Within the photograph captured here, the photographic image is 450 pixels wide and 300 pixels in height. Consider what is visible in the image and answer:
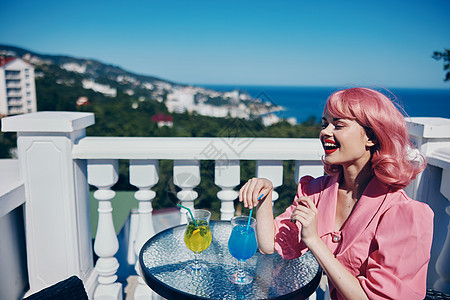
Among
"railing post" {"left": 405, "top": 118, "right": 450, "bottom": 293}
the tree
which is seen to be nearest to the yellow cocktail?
"railing post" {"left": 405, "top": 118, "right": 450, "bottom": 293}

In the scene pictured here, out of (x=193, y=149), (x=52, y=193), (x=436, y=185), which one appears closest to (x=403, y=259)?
(x=436, y=185)

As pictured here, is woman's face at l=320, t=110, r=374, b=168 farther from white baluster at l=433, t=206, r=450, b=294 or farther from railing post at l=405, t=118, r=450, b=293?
white baluster at l=433, t=206, r=450, b=294

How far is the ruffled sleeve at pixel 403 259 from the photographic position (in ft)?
3.57

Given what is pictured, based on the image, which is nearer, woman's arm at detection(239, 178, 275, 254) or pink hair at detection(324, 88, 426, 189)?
pink hair at detection(324, 88, 426, 189)

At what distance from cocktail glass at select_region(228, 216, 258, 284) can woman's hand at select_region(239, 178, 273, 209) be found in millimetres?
71

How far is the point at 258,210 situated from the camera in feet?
4.93

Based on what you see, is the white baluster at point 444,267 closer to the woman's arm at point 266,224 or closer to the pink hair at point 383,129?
the pink hair at point 383,129

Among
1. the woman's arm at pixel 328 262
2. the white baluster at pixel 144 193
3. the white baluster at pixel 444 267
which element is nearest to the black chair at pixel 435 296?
the white baluster at pixel 444 267

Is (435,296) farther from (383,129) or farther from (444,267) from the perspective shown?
(383,129)

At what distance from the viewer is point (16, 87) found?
17406mm

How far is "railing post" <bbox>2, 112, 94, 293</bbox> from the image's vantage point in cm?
173

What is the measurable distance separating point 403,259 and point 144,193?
50.8 inches

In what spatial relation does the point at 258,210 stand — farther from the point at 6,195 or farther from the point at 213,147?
the point at 6,195

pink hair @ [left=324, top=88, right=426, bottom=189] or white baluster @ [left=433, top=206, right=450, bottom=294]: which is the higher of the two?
pink hair @ [left=324, top=88, right=426, bottom=189]
